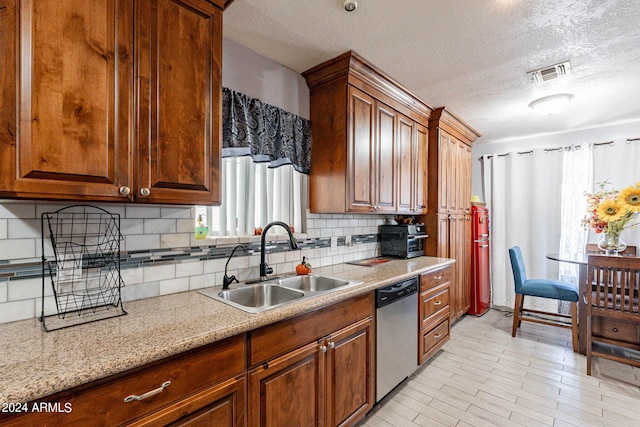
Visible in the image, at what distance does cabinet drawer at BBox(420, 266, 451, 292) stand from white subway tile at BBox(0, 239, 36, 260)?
94.8 inches

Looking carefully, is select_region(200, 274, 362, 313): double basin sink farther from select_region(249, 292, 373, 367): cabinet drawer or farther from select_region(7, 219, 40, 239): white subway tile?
select_region(7, 219, 40, 239): white subway tile

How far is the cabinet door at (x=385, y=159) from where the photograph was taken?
8.57ft

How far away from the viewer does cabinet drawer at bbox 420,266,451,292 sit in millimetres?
2539

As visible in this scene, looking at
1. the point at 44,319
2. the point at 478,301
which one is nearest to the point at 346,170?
the point at 44,319

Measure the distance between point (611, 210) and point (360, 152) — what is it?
2449 mm

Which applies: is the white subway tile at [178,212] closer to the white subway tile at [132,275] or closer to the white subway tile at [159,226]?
the white subway tile at [159,226]

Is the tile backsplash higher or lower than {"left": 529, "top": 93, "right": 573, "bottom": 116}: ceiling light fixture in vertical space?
lower

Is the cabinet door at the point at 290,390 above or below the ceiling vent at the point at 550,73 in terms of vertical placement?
below

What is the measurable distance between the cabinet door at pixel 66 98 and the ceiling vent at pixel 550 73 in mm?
2734

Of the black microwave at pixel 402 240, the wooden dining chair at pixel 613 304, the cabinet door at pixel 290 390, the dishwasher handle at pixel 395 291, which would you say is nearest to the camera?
the cabinet door at pixel 290 390

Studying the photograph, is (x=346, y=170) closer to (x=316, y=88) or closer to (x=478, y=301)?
(x=316, y=88)

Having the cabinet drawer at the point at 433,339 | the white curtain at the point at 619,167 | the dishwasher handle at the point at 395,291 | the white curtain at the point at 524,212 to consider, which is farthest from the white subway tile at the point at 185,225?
the white curtain at the point at 619,167

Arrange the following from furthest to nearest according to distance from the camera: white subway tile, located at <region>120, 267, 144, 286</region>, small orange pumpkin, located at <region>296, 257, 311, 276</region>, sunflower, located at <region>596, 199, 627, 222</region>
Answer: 1. sunflower, located at <region>596, 199, 627, 222</region>
2. small orange pumpkin, located at <region>296, 257, 311, 276</region>
3. white subway tile, located at <region>120, 267, 144, 286</region>

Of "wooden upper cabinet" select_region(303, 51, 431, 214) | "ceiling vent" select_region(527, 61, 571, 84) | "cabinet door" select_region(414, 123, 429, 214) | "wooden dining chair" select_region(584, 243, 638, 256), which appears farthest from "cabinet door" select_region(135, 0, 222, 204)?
"wooden dining chair" select_region(584, 243, 638, 256)
